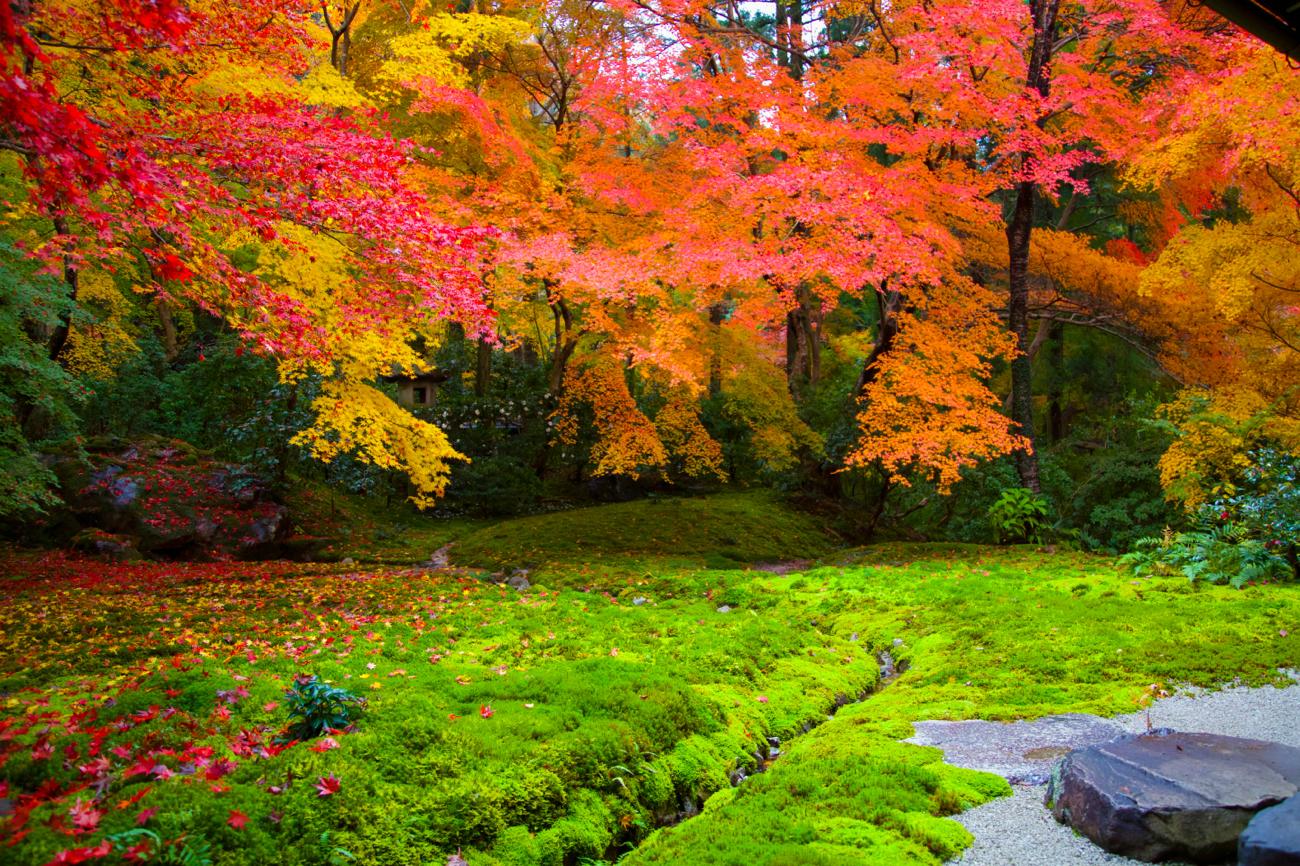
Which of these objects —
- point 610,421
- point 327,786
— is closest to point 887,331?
point 610,421

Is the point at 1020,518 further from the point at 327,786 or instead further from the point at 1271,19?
the point at 327,786

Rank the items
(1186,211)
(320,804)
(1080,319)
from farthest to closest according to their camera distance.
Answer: (1186,211) < (1080,319) < (320,804)

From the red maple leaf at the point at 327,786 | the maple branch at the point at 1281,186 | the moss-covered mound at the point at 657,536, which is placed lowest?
the moss-covered mound at the point at 657,536

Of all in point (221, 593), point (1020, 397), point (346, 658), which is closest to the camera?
point (346, 658)

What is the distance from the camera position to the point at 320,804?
3.41 m

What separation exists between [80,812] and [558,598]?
19.6ft

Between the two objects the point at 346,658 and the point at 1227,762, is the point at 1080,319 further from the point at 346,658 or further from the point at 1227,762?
the point at 346,658

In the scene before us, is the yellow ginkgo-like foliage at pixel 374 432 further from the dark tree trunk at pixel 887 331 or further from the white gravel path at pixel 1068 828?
the white gravel path at pixel 1068 828

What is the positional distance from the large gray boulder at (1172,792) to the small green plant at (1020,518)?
9768 mm

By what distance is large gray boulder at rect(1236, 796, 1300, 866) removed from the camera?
3.01 m

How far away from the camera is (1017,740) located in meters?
4.82

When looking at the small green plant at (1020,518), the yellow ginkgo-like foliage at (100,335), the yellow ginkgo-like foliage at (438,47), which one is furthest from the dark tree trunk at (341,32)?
the small green plant at (1020,518)

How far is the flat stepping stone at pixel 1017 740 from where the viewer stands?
439 centimetres

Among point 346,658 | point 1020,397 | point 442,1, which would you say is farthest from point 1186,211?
point 346,658
